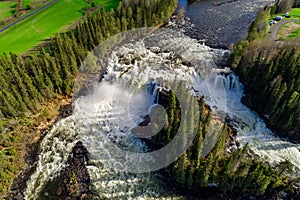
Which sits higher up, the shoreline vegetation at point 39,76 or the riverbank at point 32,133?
the shoreline vegetation at point 39,76

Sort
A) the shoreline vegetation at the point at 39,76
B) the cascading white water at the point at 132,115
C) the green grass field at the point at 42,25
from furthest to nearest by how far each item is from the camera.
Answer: the green grass field at the point at 42,25 → the shoreline vegetation at the point at 39,76 → the cascading white water at the point at 132,115

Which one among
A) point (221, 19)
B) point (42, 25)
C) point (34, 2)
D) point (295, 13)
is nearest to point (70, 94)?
point (42, 25)

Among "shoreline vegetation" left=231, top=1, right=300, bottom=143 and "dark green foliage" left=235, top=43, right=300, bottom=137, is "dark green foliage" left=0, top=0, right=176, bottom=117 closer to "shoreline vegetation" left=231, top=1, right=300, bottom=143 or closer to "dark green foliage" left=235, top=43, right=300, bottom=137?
"shoreline vegetation" left=231, top=1, right=300, bottom=143

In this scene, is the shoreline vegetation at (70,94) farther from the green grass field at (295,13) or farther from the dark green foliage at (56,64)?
the green grass field at (295,13)

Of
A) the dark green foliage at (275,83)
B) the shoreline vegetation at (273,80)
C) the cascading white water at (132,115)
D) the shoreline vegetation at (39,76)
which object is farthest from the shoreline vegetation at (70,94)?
the dark green foliage at (275,83)

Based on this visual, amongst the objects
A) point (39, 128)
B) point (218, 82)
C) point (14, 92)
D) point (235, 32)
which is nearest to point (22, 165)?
point (39, 128)

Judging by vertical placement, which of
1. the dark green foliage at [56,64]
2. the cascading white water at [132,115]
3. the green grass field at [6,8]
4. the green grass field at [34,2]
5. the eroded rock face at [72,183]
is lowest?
the eroded rock face at [72,183]

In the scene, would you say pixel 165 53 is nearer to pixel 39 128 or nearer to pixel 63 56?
pixel 63 56

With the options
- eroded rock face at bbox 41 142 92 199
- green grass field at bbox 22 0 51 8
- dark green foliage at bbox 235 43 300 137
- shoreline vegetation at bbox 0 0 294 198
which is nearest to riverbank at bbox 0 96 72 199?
shoreline vegetation at bbox 0 0 294 198

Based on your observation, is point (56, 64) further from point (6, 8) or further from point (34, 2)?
point (6, 8)
